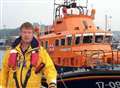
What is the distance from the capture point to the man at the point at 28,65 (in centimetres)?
404

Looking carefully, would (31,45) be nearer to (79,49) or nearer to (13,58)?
(13,58)

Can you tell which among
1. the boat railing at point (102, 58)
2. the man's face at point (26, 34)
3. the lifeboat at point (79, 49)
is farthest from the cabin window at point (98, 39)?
the man's face at point (26, 34)

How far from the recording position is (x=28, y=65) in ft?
13.4

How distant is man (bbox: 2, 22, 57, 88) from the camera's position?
13.3 ft

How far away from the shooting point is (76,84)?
33.5 feet

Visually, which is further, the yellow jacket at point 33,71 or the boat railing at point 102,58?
the boat railing at point 102,58

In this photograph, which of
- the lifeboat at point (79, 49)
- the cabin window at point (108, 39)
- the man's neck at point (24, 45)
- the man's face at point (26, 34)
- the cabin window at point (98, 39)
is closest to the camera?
the man's face at point (26, 34)

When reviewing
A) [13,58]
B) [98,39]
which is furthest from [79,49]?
[13,58]

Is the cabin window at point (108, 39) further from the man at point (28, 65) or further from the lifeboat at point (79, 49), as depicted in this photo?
the man at point (28, 65)

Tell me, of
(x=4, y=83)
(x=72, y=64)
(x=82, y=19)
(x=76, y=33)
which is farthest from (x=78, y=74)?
(x=4, y=83)

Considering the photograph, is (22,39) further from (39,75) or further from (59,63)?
(59,63)

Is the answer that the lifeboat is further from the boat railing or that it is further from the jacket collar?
the jacket collar

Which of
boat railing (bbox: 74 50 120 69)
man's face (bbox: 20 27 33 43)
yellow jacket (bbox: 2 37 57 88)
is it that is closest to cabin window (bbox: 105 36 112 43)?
boat railing (bbox: 74 50 120 69)

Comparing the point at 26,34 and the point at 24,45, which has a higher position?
the point at 26,34
